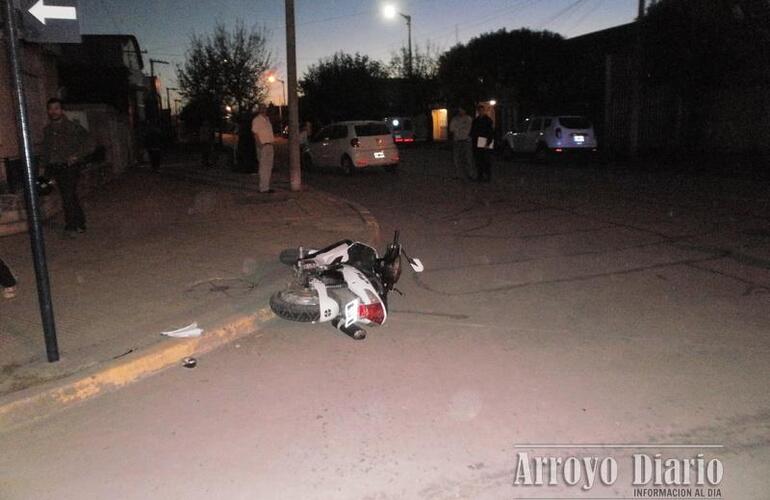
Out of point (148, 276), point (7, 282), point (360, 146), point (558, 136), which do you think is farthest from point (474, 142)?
point (7, 282)

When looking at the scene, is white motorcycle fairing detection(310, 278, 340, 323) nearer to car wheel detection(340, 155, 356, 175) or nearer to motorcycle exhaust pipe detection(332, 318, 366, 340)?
motorcycle exhaust pipe detection(332, 318, 366, 340)

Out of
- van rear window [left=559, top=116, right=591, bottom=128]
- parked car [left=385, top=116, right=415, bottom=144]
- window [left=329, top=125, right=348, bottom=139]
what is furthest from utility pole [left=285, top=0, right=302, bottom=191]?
parked car [left=385, top=116, right=415, bottom=144]

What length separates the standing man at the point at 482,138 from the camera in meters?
17.0

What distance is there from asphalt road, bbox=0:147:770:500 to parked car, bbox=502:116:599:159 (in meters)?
16.5

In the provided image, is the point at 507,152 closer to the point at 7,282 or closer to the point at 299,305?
the point at 299,305

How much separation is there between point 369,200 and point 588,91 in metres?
20.0

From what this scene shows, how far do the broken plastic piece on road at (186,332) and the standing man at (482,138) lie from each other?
12.4 metres

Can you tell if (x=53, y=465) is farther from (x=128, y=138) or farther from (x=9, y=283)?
(x=128, y=138)

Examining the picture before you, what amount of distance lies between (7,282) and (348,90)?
45038 millimetres

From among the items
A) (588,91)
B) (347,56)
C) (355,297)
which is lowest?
(355,297)

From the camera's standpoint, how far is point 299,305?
19.5 ft

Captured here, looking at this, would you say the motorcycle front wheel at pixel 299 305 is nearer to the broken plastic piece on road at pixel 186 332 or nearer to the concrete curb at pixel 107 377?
the concrete curb at pixel 107 377

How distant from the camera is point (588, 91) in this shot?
31703mm

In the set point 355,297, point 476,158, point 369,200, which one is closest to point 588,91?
point 476,158
